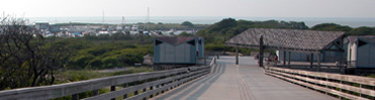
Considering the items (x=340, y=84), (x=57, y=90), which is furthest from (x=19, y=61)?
(x=340, y=84)

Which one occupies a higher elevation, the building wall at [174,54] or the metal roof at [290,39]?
the metal roof at [290,39]

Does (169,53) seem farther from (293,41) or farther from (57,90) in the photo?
(57,90)

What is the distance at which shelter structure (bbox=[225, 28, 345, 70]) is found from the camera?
43938mm

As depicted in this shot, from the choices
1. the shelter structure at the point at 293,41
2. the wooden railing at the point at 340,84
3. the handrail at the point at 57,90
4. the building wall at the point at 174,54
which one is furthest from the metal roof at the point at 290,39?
the handrail at the point at 57,90

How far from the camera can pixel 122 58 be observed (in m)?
67.9

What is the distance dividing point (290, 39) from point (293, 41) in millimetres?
750

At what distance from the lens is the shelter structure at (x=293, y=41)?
1730 inches

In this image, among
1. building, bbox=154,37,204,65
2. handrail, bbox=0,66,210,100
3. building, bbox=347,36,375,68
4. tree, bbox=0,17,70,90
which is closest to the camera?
handrail, bbox=0,66,210,100

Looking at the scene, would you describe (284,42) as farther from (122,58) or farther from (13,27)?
(13,27)

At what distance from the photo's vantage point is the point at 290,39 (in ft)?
→ 158

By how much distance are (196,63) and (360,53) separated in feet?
62.5

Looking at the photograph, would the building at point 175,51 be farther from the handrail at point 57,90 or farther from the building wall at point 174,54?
the handrail at point 57,90

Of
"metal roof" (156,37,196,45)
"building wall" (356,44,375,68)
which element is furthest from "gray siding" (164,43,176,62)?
"building wall" (356,44,375,68)

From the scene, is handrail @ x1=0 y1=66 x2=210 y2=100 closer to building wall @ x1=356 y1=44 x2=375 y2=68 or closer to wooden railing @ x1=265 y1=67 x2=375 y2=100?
wooden railing @ x1=265 y1=67 x2=375 y2=100
